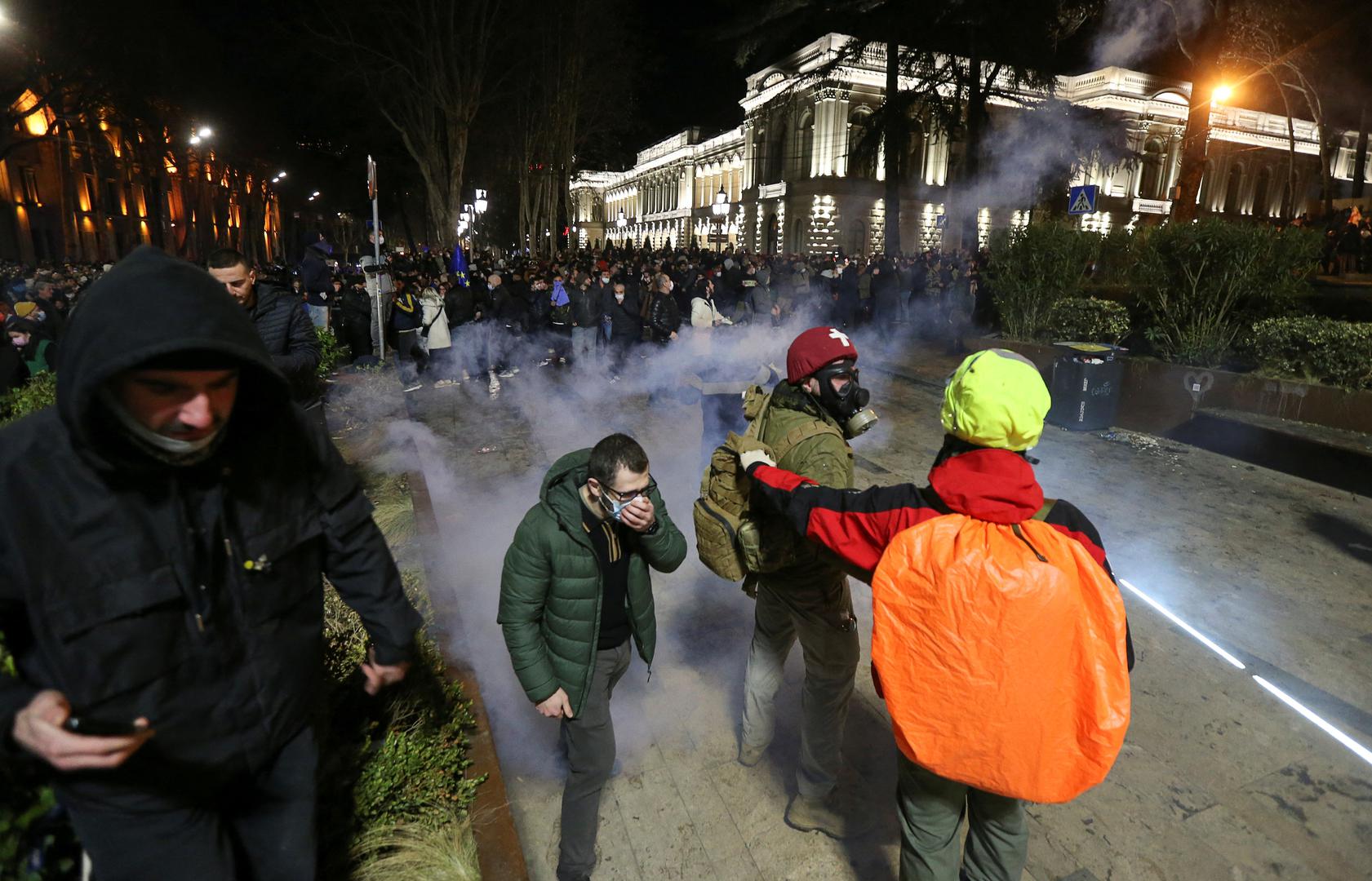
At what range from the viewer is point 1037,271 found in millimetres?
11953

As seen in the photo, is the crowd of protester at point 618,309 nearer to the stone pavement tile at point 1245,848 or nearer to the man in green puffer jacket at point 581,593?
the man in green puffer jacket at point 581,593

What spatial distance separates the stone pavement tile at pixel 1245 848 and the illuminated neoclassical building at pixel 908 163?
40.1 meters

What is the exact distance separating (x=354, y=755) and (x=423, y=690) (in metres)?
0.50

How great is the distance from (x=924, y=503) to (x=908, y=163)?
48247mm

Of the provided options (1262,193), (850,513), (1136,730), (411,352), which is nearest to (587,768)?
(850,513)

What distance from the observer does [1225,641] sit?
14.6ft

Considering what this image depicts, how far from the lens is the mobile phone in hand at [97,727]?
134 cm

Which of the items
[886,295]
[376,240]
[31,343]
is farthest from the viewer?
[886,295]

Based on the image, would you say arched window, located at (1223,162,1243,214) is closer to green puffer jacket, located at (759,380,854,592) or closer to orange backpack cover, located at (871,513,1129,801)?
green puffer jacket, located at (759,380,854,592)

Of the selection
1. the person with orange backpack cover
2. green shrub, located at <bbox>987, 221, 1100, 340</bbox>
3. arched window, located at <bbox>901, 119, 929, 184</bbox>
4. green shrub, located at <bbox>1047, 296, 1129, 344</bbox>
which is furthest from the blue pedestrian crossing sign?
arched window, located at <bbox>901, 119, 929, 184</bbox>

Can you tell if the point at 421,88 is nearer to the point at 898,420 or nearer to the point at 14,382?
the point at 14,382

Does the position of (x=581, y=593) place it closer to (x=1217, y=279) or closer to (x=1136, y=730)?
(x=1136, y=730)

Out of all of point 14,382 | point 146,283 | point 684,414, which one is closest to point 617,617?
point 146,283

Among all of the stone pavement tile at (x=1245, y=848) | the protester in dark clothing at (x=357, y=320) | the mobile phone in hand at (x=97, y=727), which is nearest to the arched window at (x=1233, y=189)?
the protester in dark clothing at (x=357, y=320)
